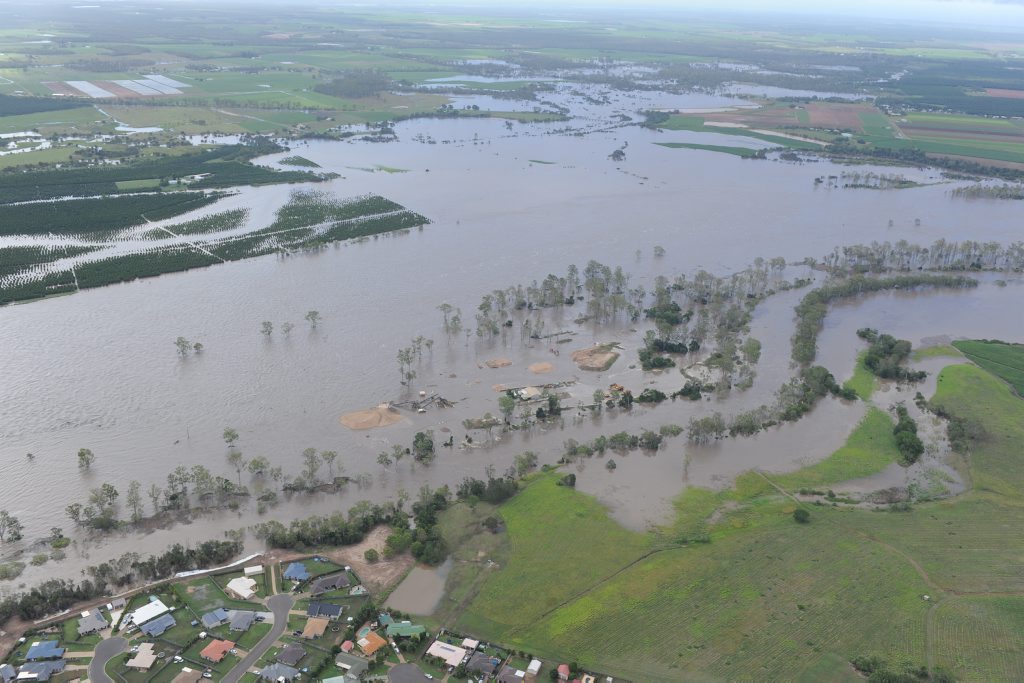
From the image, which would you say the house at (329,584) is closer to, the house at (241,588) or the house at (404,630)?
the house at (241,588)

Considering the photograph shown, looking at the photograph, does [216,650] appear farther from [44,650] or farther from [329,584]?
[44,650]

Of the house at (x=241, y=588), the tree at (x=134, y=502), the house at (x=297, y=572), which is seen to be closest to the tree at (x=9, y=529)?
the tree at (x=134, y=502)

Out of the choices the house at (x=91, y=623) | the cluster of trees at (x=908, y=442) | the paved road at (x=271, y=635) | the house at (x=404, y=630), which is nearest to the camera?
the paved road at (x=271, y=635)

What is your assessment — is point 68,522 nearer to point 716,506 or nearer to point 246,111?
point 716,506

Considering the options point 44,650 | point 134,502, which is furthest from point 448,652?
point 134,502

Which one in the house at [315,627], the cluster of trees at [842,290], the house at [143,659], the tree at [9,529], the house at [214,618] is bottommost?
the house at [143,659]

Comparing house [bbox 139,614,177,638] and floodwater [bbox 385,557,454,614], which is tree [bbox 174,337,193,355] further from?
floodwater [bbox 385,557,454,614]

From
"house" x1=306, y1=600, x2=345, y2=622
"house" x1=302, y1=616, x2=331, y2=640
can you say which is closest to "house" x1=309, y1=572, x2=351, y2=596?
"house" x1=306, y1=600, x2=345, y2=622

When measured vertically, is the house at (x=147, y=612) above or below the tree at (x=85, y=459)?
below
